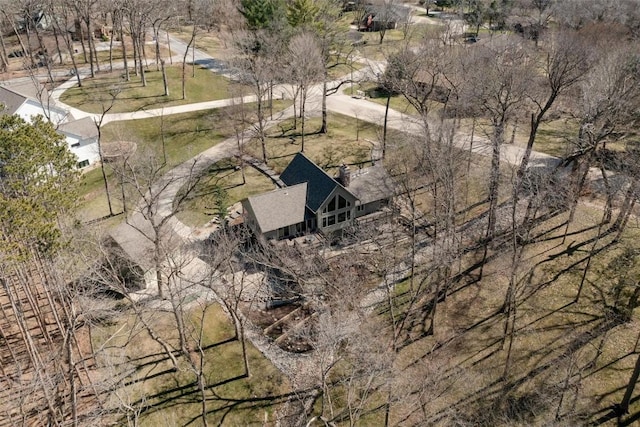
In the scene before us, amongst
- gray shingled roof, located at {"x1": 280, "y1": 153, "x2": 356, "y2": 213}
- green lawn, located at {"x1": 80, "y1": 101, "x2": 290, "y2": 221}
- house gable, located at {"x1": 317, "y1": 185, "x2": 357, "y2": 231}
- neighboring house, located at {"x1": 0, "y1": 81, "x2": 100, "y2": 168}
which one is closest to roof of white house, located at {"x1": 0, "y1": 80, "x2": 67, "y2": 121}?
neighboring house, located at {"x1": 0, "y1": 81, "x2": 100, "y2": 168}

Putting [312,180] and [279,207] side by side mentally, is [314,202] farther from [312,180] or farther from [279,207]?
[279,207]

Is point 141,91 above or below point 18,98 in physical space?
below

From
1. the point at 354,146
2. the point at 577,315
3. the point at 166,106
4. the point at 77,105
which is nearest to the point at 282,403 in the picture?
the point at 577,315

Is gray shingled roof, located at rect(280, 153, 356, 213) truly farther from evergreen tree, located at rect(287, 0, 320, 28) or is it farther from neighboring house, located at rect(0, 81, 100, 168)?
evergreen tree, located at rect(287, 0, 320, 28)

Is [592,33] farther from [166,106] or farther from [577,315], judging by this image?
[166,106]

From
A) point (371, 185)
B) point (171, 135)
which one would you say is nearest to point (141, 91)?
point (171, 135)

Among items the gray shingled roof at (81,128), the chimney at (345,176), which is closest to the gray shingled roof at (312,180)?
the chimney at (345,176)
